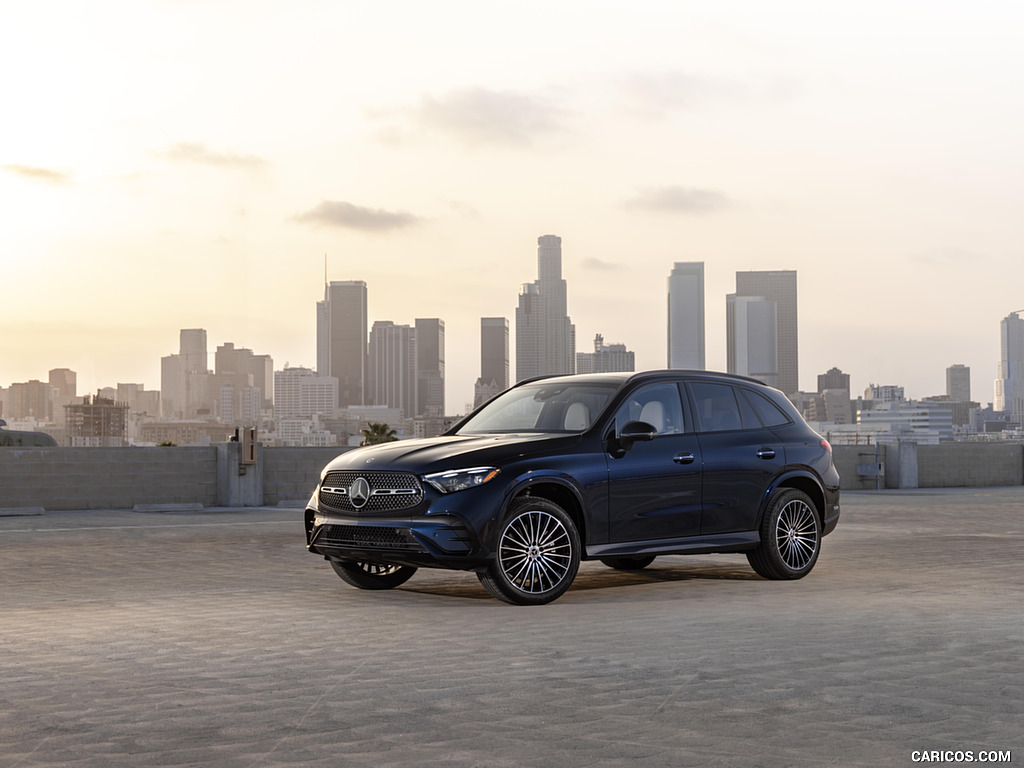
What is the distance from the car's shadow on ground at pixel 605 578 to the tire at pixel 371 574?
0.44 feet

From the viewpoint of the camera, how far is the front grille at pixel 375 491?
1009 centimetres

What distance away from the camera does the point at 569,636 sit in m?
8.53

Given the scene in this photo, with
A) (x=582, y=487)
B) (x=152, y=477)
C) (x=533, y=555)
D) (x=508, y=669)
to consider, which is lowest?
(x=508, y=669)

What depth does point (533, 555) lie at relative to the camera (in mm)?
10242

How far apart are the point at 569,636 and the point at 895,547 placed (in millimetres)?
8789

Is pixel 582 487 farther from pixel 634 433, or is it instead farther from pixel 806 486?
pixel 806 486

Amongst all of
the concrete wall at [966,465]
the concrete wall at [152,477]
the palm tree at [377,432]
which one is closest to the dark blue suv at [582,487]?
the concrete wall at [152,477]

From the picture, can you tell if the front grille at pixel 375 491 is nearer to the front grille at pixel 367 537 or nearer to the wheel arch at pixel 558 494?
the front grille at pixel 367 537

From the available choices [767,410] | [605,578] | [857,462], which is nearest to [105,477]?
[605,578]

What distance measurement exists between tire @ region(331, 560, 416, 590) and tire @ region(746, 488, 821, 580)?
3174mm

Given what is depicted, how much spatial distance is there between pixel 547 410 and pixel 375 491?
6.13ft

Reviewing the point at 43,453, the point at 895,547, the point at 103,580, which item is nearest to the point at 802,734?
the point at 103,580

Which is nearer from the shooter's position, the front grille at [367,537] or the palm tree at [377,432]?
the front grille at [367,537]

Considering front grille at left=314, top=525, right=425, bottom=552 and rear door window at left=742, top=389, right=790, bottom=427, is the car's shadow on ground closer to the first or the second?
front grille at left=314, top=525, right=425, bottom=552
